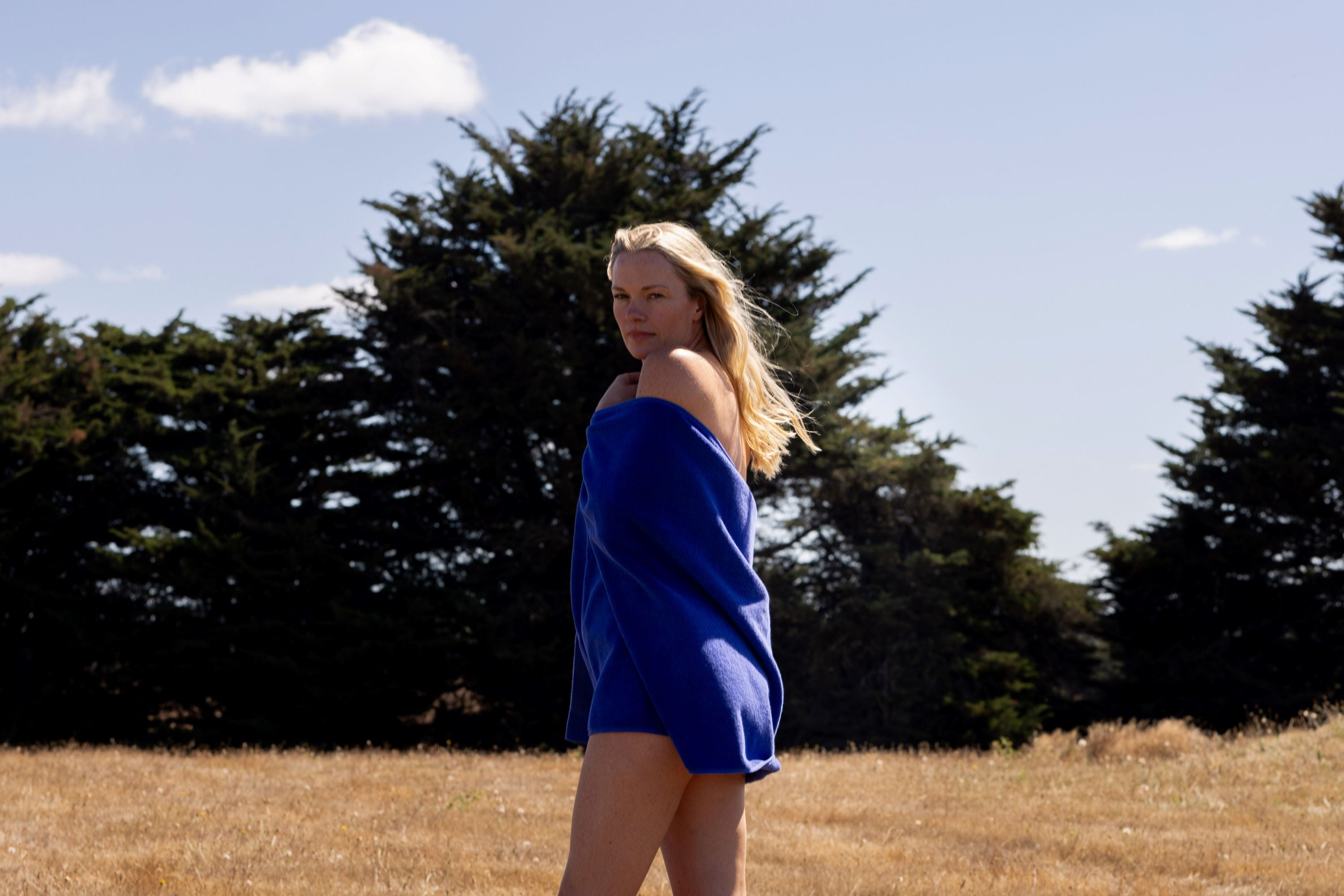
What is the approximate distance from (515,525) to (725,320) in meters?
14.2

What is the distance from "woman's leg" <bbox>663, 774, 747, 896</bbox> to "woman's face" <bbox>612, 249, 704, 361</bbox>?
3.05 feet

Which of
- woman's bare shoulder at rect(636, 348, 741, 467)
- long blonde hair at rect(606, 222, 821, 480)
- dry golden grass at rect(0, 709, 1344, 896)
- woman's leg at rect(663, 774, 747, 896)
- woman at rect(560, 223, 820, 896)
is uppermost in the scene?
long blonde hair at rect(606, 222, 821, 480)

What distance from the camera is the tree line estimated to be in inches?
590

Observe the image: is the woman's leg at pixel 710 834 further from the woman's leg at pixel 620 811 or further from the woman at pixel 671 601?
the woman's leg at pixel 620 811

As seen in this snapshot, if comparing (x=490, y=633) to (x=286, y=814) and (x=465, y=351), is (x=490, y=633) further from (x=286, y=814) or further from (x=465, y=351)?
(x=286, y=814)

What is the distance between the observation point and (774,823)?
23.7 ft

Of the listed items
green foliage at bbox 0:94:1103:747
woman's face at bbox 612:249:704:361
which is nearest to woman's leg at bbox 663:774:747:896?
woman's face at bbox 612:249:704:361

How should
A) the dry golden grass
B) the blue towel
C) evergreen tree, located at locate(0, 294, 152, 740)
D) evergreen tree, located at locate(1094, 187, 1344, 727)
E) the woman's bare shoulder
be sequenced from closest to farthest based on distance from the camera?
1. the blue towel
2. the woman's bare shoulder
3. the dry golden grass
4. evergreen tree, located at locate(0, 294, 152, 740)
5. evergreen tree, located at locate(1094, 187, 1344, 727)

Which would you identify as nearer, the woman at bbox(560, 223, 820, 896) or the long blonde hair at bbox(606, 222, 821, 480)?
the woman at bbox(560, 223, 820, 896)

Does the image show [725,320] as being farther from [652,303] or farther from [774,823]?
[774,823]

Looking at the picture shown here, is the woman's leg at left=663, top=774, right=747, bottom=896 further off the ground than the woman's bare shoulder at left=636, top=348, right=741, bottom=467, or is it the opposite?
the woman's bare shoulder at left=636, top=348, right=741, bottom=467

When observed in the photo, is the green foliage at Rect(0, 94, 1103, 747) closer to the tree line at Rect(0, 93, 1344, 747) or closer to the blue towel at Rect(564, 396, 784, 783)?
the tree line at Rect(0, 93, 1344, 747)

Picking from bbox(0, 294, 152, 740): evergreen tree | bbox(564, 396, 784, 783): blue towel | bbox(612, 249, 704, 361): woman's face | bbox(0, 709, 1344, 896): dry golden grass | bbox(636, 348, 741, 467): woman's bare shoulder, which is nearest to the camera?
bbox(564, 396, 784, 783): blue towel

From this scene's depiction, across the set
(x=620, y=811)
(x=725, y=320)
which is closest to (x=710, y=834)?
(x=620, y=811)
